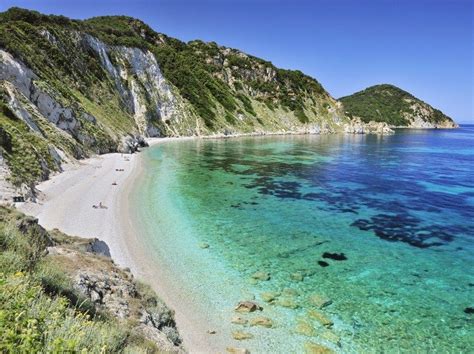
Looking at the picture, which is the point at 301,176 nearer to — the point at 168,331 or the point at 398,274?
the point at 398,274

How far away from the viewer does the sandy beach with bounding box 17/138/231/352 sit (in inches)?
558

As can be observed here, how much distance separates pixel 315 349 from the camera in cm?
1234

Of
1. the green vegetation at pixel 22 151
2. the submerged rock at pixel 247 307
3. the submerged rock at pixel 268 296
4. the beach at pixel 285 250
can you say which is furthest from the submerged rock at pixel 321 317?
the green vegetation at pixel 22 151

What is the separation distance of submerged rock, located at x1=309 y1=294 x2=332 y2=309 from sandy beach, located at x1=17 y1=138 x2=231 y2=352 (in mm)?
4634

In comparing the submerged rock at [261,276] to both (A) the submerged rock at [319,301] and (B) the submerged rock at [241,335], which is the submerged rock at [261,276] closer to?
(A) the submerged rock at [319,301]

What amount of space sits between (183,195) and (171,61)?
3937 inches

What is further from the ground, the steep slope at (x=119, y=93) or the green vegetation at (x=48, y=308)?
the steep slope at (x=119, y=93)

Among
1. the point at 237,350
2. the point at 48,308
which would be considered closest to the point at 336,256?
the point at 237,350

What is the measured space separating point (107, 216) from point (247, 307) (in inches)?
583

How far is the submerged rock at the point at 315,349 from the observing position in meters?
12.2

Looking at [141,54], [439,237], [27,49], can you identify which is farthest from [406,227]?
[141,54]

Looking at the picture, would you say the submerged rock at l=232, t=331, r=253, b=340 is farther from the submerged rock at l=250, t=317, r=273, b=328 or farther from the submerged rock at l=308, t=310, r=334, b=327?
the submerged rock at l=308, t=310, r=334, b=327

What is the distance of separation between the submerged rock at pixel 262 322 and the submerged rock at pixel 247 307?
59 centimetres

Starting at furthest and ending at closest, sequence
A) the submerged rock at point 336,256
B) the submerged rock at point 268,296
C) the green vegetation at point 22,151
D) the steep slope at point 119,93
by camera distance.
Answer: the steep slope at point 119,93
the green vegetation at point 22,151
the submerged rock at point 336,256
the submerged rock at point 268,296
